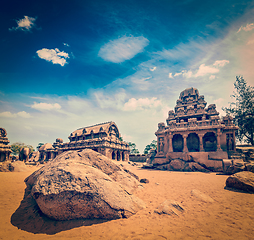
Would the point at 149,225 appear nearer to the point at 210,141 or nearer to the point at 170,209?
the point at 170,209

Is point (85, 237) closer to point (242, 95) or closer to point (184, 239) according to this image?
point (184, 239)

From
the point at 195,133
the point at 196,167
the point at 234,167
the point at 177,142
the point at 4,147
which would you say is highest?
the point at 195,133

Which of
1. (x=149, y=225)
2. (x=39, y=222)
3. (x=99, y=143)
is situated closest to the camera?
(x=149, y=225)

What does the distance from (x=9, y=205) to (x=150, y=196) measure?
20.2 ft

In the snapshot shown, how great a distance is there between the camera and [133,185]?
25.9 feet

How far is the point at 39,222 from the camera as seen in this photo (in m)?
4.59

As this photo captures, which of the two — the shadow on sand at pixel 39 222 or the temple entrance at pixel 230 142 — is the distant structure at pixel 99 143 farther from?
the shadow on sand at pixel 39 222

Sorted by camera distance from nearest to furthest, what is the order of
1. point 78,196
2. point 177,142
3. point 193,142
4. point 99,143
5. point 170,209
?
point 78,196
point 170,209
point 193,142
point 177,142
point 99,143

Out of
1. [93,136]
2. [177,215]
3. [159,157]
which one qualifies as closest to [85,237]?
[177,215]

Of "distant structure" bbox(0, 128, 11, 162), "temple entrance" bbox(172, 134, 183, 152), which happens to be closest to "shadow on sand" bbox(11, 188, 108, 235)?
"temple entrance" bbox(172, 134, 183, 152)

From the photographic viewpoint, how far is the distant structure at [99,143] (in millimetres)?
31233

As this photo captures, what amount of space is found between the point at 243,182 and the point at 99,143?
88.5 feet

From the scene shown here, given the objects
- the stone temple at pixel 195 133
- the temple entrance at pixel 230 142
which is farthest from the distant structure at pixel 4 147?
the temple entrance at pixel 230 142

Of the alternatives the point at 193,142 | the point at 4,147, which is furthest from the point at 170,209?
the point at 4,147
